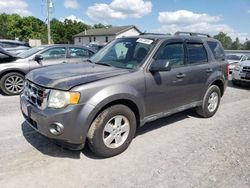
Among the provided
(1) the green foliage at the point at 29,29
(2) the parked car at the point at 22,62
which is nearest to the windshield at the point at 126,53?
(2) the parked car at the point at 22,62

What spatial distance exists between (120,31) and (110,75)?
58.7 meters

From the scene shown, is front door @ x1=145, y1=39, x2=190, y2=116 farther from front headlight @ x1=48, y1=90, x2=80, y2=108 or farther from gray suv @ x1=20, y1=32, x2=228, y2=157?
front headlight @ x1=48, y1=90, x2=80, y2=108

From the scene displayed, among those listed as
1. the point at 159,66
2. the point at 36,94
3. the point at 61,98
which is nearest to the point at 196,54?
the point at 159,66

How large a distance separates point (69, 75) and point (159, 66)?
142 cm

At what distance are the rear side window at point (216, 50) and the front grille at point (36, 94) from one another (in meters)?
3.99

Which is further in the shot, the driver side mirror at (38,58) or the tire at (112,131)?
the driver side mirror at (38,58)

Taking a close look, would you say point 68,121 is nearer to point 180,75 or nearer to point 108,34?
point 180,75

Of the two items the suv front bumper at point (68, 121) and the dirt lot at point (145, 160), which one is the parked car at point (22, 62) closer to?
the dirt lot at point (145, 160)

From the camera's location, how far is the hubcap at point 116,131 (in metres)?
3.73

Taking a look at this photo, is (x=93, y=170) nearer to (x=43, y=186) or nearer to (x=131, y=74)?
(x=43, y=186)

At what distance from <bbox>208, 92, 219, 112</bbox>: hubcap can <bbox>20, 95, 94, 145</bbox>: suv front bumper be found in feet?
11.4

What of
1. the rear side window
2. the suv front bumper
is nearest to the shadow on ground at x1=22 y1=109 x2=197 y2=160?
the suv front bumper

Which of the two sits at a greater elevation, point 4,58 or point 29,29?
point 29,29

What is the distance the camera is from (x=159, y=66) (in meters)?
4.03
